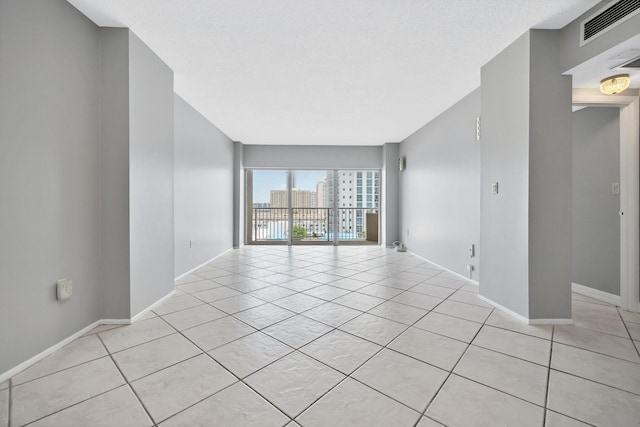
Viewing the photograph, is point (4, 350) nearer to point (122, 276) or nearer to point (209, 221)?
point (122, 276)

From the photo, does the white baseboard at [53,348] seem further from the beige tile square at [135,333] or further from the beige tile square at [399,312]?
the beige tile square at [399,312]

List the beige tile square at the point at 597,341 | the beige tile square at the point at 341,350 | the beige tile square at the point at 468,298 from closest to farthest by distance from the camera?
the beige tile square at the point at 341,350, the beige tile square at the point at 597,341, the beige tile square at the point at 468,298

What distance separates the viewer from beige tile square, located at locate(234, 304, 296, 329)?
2.12 metres

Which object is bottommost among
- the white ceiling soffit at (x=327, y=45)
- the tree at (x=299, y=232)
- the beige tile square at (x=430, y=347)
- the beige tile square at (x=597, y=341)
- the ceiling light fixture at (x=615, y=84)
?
the beige tile square at (x=597, y=341)

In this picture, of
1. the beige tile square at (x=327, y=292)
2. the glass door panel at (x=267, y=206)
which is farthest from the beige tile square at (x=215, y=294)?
the glass door panel at (x=267, y=206)

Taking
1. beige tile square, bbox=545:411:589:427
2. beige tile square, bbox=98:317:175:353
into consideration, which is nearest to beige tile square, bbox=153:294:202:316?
beige tile square, bbox=98:317:175:353

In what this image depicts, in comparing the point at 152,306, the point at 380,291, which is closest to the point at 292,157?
the point at 380,291

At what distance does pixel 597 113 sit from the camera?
2.71m

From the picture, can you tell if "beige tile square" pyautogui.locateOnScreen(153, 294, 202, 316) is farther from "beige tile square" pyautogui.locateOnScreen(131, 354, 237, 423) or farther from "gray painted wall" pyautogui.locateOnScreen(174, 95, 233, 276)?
"beige tile square" pyautogui.locateOnScreen(131, 354, 237, 423)

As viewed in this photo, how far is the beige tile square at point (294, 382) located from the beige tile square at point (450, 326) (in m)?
0.96

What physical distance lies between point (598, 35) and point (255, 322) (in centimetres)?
332

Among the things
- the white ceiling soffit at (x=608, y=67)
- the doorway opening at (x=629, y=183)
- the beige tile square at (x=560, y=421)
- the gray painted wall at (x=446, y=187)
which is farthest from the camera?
the gray painted wall at (x=446, y=187)

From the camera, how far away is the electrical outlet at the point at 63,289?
174 cm

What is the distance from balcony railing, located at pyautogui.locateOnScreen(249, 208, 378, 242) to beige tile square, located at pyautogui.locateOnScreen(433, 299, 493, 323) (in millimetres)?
4396
